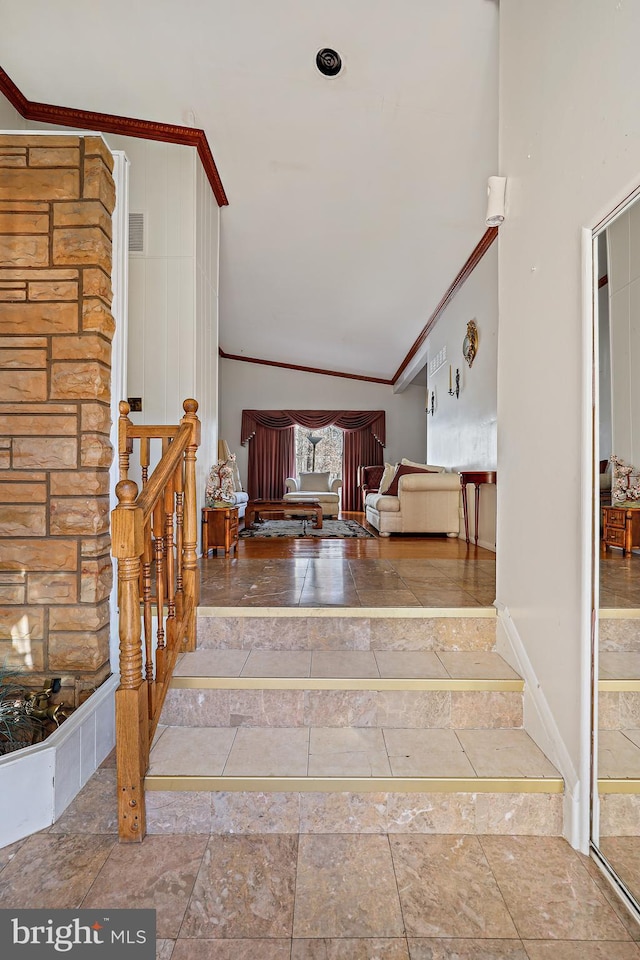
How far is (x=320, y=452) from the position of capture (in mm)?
10539

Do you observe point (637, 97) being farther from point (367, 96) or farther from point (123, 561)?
point (367, 96)

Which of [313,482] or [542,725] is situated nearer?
[542,725]

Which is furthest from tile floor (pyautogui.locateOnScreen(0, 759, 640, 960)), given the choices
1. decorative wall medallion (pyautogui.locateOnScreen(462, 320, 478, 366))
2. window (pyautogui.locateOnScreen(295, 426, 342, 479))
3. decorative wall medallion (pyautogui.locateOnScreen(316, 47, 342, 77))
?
window (pyautogui.locateOnScreen(295, 426, 342, 479))

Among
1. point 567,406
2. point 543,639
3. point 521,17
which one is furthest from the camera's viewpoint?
point 521,17

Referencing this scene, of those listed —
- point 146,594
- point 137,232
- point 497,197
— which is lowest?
point 146,594

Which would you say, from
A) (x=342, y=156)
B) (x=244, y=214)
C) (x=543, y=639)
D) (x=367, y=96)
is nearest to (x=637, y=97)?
(x=543, y=639)

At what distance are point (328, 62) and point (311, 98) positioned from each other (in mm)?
303

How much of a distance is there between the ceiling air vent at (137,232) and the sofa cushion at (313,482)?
19.2ft

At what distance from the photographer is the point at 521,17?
2.02 metres

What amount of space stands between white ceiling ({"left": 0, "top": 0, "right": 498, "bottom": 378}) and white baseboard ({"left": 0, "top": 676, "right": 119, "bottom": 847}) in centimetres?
367

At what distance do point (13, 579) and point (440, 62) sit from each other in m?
3.65

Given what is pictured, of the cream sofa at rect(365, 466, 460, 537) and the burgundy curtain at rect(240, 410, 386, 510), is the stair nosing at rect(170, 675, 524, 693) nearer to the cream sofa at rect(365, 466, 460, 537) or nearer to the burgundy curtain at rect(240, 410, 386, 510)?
the cream sofa at rect(365, 466, 460, 537)

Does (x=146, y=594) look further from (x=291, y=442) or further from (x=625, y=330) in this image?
(x=291, y=442)

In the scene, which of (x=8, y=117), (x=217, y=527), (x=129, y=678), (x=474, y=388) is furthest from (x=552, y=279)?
(x=8, y=117)
